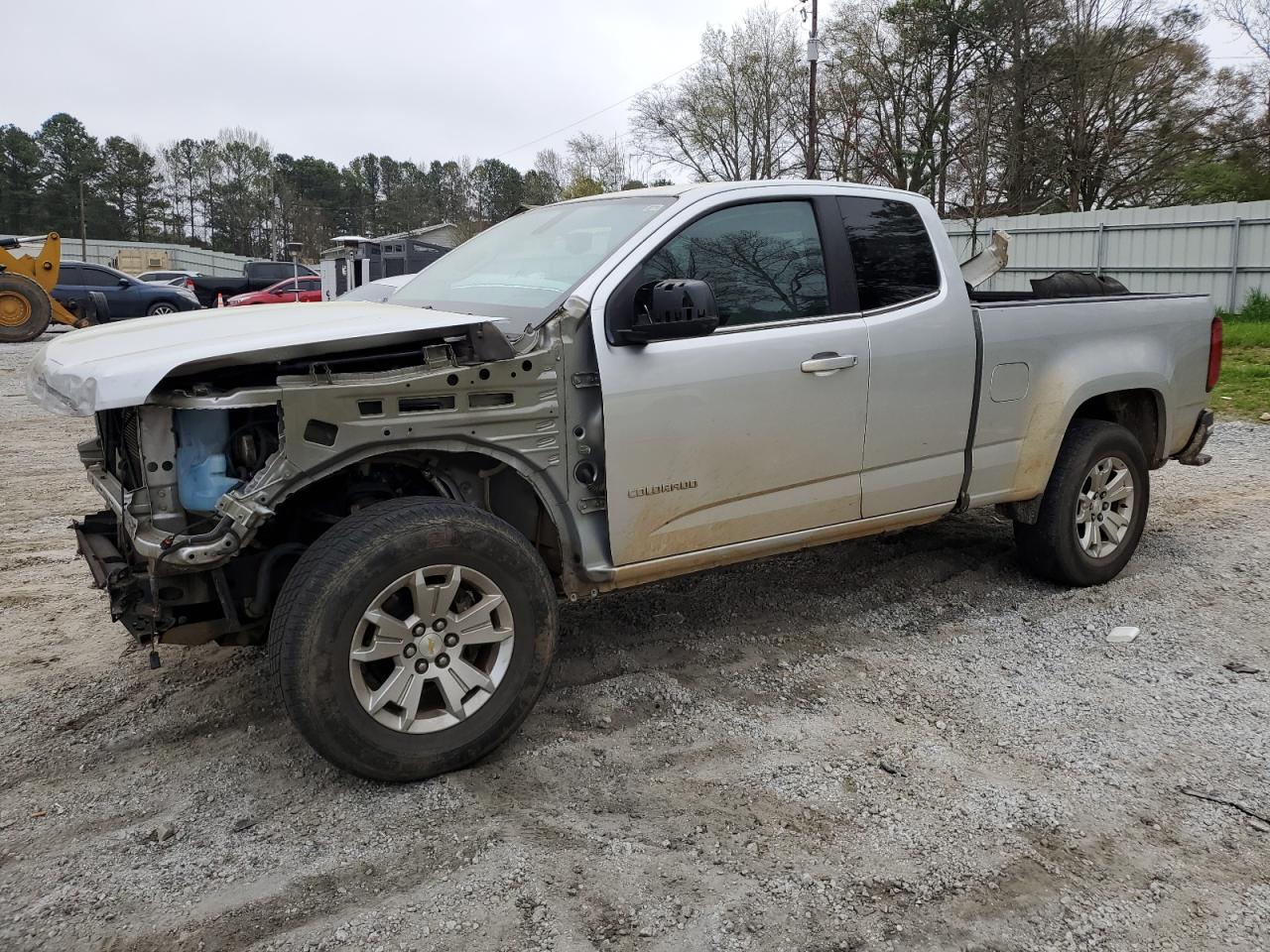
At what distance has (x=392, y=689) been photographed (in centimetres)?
315

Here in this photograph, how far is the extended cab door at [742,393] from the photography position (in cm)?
362

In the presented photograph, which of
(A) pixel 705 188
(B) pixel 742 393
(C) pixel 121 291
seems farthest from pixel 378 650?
(C) pixel 121 291

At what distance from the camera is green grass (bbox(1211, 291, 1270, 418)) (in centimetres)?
1079

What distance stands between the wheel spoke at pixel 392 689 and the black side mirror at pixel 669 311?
52.6 inches

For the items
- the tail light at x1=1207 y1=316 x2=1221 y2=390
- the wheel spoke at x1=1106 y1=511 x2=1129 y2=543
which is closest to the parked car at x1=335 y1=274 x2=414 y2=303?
the wheel spoke at x1=1106 y1=511 x2=1129 y2=543

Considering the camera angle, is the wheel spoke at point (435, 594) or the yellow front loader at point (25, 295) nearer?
the wheel spoke at point (435, 594)

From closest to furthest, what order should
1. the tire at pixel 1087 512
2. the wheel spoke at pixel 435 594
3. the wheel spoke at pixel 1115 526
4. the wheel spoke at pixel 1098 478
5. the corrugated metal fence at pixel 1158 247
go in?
1. the wheel spoke at pixel 435 594
2. the tire at pixel 1087 512
3. the wheel spoke at pixel 1098 478
4. the wheel spoke at pixel 1115 526
5. the corrugated metal fence at pixel 1158 247

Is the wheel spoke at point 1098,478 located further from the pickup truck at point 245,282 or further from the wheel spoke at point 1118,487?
the pickup truck at point 245,282

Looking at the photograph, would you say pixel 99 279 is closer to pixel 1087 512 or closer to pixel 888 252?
pixel 888 252

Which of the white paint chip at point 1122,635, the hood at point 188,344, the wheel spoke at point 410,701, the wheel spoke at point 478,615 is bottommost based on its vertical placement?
the white paint chip at point 1122,635

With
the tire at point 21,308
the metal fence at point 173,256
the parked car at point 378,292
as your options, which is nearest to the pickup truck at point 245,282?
the tire at point 21,308

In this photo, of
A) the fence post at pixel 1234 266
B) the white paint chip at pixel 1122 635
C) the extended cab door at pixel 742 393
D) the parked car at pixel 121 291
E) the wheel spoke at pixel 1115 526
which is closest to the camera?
the extended cab door at pixel 742 393

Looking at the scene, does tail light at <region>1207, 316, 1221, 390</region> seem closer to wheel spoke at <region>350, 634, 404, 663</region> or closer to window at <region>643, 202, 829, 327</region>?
window at <region>643, 202, 829, 327</region>

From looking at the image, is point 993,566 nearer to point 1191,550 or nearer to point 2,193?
point 1191,550
